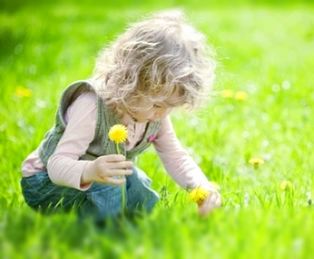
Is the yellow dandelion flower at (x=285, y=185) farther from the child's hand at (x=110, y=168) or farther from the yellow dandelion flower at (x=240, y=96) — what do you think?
the yellow dandelion flower at (x=240, y=96)

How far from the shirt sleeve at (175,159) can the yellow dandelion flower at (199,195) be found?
1.24 feet

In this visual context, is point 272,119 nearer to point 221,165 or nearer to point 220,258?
point 221,165

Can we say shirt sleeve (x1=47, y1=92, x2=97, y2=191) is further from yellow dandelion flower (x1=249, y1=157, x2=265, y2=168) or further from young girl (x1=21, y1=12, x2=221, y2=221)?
yellow dandelion flower (x1=249, y1=157, x2=265, y2=168)

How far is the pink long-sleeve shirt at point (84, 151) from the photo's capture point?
2.76m

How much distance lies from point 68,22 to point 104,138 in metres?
6.78

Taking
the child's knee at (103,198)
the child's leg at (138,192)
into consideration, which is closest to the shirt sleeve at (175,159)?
the child's leg at (138,192)

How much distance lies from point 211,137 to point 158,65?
5.37 ft

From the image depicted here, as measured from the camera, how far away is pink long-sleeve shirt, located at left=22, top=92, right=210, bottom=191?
2.76 meters

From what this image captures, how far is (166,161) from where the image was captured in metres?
3.20

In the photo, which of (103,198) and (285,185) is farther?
(285,185)

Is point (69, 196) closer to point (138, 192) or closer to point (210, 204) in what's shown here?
point (138, 192)

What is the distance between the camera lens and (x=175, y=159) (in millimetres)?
3166

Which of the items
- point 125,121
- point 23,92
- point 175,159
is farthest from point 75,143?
point 23,92

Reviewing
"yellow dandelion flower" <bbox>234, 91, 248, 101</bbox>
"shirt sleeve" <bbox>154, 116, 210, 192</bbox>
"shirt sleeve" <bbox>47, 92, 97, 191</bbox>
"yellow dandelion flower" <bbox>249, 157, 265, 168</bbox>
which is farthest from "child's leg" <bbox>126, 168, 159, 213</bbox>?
"yellow dandelion flower" <bbox>234, 91, 248, 101</bbox>
